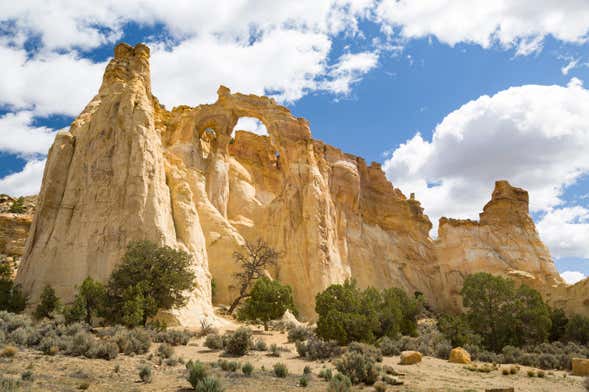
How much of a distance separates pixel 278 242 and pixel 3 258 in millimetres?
22008

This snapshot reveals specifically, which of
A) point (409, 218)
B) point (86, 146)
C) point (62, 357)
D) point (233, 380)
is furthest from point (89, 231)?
point (409, 218)

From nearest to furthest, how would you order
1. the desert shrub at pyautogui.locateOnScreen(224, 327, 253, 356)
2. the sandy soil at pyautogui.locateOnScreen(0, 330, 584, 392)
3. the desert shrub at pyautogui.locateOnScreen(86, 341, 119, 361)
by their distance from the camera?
the sandy soil at pyautogui.locateOnScreen(0, 330, 584, 392)
the desert shrub at pyautogui.locateOnScreen(86, 341, 119, 361)
the desert shrub at pyautogui.locateOnScreen(224, 327, 253, 356)

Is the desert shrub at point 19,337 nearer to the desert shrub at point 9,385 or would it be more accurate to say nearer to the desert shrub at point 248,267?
the desert shrub at point 9,385

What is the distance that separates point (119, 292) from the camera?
73.3 ft

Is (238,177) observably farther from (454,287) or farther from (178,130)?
(454,287)

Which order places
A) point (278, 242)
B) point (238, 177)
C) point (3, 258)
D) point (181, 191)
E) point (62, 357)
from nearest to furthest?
point (62, 357) → point (181, 191) → point (3, 258) → point (278, 242) → point (238, 177)

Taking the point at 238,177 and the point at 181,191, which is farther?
the point at 238,177

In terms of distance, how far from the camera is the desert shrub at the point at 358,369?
13.4 m

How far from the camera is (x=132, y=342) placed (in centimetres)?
1598

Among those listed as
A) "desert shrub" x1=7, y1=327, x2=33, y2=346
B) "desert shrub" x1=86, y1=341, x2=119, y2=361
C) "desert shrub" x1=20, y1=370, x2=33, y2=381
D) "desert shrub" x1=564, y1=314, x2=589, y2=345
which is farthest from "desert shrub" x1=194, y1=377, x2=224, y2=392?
"desert shrub" x1=564, y1=314, x2=589, y2=345

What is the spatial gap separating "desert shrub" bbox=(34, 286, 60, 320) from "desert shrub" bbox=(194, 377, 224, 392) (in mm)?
15116

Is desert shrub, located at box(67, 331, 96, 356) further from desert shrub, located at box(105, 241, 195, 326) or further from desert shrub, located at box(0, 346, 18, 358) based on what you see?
desert shrub, located at box(105, 241, 195, 326)

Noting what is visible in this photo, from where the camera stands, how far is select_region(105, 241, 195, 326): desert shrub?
69.7 feet

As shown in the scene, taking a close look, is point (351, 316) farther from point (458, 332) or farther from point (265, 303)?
point (265, 303)
